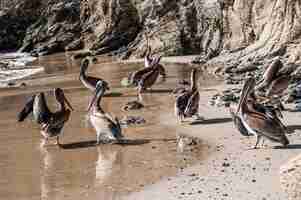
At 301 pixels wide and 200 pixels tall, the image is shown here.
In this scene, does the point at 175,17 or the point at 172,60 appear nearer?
the point at 172,60

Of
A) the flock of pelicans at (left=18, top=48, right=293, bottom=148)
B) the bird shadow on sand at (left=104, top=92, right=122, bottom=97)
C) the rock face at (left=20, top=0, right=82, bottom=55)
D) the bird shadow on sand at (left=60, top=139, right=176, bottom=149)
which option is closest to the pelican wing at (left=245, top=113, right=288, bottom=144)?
the flock of pelicans at (left=18, top=48, right=293, bottom=148)

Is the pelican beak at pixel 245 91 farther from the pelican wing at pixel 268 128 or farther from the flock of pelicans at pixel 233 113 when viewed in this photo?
the pelican wing at pixel 268 128

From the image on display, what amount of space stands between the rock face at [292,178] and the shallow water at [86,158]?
243 centimetres

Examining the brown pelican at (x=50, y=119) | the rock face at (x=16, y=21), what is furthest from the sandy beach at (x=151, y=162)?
the rock face at (x=16, y=21)

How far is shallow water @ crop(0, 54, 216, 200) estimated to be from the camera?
9.02m

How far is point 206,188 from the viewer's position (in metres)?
8.31

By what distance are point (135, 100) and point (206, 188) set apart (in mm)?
7975

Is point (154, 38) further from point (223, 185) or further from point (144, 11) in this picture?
point (223, 185)

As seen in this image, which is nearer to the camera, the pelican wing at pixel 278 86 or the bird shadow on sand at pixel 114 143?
the bird shadow on sand at pixel 114 143

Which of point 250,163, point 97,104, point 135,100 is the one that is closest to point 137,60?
point 135,100

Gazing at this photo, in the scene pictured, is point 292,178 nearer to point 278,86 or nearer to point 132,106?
point 278,86

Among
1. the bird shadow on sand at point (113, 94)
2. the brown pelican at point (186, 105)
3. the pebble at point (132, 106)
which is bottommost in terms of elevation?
the bird shadow on sand at point (113, 94)

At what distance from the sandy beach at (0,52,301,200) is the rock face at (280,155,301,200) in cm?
96

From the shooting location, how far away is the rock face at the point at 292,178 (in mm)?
6516
